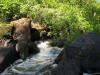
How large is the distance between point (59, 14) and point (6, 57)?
449 cm

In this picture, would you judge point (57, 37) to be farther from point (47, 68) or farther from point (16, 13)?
point (47, 68)

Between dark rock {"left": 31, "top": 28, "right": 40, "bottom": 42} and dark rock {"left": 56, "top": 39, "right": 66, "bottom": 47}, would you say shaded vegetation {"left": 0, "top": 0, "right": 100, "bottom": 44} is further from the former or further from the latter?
dark rock {"left": 31, "top": 28, "right": 40, "bottom": 42}

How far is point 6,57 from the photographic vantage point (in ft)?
36.3

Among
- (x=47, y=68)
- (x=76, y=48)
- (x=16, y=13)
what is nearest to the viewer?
(x=76, y=48)

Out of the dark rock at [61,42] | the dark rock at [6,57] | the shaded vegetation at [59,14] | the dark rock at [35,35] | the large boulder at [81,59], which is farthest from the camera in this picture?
the shaded vegetation at [59,14]

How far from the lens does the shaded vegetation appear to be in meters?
14.1

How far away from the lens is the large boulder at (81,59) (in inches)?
370

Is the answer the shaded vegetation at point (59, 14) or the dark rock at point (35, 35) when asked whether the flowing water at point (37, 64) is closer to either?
the dark rock at point (35, 35)

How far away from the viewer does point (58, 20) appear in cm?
1419

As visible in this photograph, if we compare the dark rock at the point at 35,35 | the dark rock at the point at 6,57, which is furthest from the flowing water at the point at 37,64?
the dark rock at the point at 35,35

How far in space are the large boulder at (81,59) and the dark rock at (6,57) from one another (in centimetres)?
221

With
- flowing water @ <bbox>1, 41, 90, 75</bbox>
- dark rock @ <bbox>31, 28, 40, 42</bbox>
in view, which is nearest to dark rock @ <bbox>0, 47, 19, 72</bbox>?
flowing water @ <bbox>1, 41, 90, 75</bbox>

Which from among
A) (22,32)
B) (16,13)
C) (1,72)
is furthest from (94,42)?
Answer: (16,13)

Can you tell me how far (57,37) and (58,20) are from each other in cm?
83
